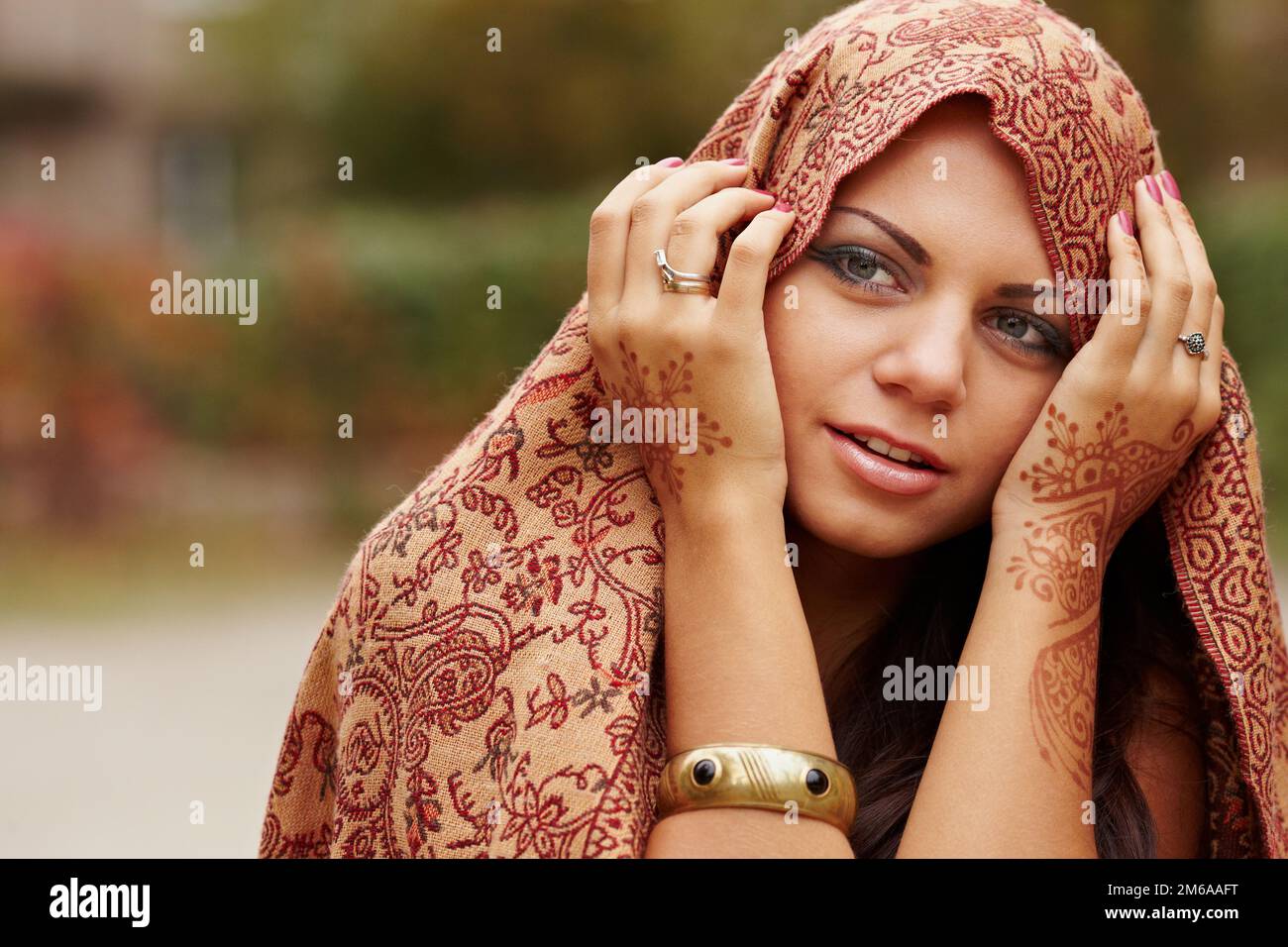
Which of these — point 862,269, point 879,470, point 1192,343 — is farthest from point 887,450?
point 1192,343

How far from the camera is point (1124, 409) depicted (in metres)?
2.04

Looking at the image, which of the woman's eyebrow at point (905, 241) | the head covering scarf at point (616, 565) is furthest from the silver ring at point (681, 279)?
the woman's eyebrow at point (905, 241)

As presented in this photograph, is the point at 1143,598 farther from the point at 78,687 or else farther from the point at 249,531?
the point at 249,531

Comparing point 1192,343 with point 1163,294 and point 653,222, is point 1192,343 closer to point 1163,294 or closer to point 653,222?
point 1163,294

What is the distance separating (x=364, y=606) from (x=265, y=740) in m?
6.01

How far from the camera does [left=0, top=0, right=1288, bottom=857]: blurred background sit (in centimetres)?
1095

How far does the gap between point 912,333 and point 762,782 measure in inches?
26.8

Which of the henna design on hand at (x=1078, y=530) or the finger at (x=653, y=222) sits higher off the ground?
the finger at (x=653, y=222)

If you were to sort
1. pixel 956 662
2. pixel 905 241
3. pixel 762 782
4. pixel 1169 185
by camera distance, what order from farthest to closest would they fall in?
pixel 956 662
pixel 1169 185
pixel 905 241
pixel 762 782

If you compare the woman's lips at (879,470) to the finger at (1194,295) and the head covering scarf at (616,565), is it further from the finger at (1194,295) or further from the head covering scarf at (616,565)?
the finger at (1194,295)

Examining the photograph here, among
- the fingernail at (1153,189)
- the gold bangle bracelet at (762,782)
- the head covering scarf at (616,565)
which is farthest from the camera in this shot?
the fingernail at (1153,189)

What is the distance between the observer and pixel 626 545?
2.06 metres

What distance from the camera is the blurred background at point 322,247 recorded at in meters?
11.0

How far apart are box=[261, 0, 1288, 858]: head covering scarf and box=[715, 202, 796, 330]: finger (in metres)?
0.08
